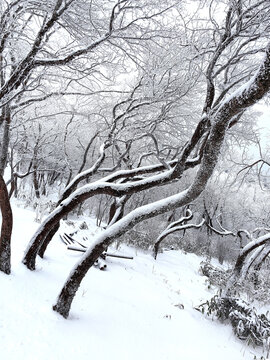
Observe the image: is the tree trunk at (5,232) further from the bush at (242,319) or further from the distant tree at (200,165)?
the bush at (242,319)

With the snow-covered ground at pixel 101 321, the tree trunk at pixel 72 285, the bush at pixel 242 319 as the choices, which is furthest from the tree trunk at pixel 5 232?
the bush at pixel 242 319

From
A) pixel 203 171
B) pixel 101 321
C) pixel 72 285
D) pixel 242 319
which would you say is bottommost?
pixel 242 319

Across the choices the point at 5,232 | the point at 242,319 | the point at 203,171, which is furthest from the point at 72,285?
the point at 242,319

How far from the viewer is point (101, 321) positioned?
3814 millimetres

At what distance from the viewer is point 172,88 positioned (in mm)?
6656

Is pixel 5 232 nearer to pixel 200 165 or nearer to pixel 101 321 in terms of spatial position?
pixel 101 321

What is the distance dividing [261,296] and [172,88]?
695 cm

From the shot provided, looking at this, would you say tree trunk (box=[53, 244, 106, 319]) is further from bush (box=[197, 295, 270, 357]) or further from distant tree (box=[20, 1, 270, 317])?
bush (box=[197, 295, 270, 357])

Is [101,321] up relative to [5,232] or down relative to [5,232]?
down

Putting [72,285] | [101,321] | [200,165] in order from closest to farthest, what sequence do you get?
[200,165], [72,285], [101,321]

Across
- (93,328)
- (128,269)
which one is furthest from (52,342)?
(128,269)

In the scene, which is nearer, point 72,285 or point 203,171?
point 203,171

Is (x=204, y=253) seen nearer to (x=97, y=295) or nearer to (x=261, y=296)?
(x=261, y=296)

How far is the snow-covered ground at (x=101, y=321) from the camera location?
2.82 meters
